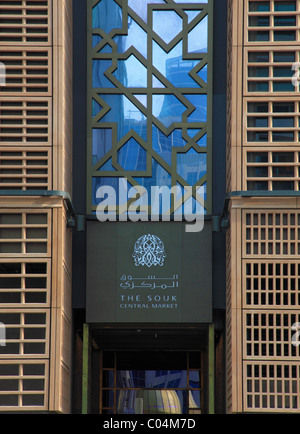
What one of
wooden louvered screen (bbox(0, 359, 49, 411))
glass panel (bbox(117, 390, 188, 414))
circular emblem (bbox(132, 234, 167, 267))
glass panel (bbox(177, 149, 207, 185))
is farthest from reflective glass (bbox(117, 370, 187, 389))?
glass panel (bbox(177, 149, 207, 185))

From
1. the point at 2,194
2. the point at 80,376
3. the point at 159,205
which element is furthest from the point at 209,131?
the point at 80,376

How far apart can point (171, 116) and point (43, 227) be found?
178 inches

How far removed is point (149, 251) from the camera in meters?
20.3

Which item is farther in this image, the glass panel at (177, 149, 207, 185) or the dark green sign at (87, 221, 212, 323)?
the glass panel at (177, 149, 207, 185)

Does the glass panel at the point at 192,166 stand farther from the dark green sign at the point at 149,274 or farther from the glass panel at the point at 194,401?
the glass panel at the point at 194,401

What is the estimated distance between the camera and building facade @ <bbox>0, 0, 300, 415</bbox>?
61.3 ft

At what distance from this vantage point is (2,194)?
61.4 feet

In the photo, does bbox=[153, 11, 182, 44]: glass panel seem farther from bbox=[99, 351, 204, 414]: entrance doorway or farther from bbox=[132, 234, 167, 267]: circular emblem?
bbox=[99, 351, 204, 414]: entrance doorway

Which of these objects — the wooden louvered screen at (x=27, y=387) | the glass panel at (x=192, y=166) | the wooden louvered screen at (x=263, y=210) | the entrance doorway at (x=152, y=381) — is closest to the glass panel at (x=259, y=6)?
the wooden louvered screen at (x=263, y=210)

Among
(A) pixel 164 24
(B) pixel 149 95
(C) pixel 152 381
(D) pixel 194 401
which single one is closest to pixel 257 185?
(B) pixel 149 95

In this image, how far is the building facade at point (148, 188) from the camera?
18688mm

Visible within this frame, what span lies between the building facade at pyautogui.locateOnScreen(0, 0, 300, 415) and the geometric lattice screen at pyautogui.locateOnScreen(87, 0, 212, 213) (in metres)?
0.04

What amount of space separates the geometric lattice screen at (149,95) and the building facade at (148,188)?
0.04 metres

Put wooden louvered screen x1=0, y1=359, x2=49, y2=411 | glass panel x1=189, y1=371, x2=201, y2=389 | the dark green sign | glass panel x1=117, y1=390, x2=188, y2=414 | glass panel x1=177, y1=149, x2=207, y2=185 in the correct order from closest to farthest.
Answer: wooden louvered screen x1=0, y1=359, x2=49, y2=411 → the dark green sign → glass panel x1=177, y1=149, x2=207, y2=185 → glass panel x1=117, y1=390, x2=188, y2=414 → glass panel x1=189, y1=371, x2=201, y2=389
